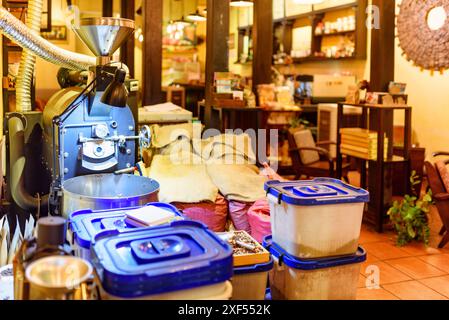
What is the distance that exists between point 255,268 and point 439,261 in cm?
298

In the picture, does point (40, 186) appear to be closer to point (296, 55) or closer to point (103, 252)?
point (103, 252)

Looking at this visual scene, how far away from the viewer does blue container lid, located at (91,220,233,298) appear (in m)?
1.55

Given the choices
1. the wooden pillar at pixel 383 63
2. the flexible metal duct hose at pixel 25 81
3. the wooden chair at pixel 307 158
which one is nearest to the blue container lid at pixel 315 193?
the flexible metal duct hose at pixel 25 81

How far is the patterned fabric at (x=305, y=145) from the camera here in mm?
6961

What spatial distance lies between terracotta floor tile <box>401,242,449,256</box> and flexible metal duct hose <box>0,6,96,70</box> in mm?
3226

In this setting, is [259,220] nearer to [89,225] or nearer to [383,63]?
[89,225]

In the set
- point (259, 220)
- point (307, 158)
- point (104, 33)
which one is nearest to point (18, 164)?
point (104, 33)

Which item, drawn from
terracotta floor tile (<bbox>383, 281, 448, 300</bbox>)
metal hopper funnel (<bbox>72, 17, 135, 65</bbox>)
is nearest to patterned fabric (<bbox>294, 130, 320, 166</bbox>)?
terracotta floor tile (<bbox>383, 281, 448, 300</bbox>)

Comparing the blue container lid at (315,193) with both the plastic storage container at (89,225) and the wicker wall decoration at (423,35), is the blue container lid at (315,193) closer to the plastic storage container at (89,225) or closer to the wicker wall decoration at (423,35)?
the plastic storage container at (89,225)

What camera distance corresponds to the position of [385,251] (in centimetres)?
484

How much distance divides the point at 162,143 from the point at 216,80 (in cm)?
168

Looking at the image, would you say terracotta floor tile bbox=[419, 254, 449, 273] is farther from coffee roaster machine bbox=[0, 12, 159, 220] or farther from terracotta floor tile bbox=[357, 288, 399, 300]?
coffee roaster machine bbox=[0, 12, 159, 220]

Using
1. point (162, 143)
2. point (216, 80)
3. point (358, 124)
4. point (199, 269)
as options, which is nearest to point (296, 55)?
point (358, 124)

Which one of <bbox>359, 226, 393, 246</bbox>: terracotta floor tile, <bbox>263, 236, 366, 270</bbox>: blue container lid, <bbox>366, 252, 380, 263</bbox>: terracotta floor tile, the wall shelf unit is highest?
the wall shelf unit
